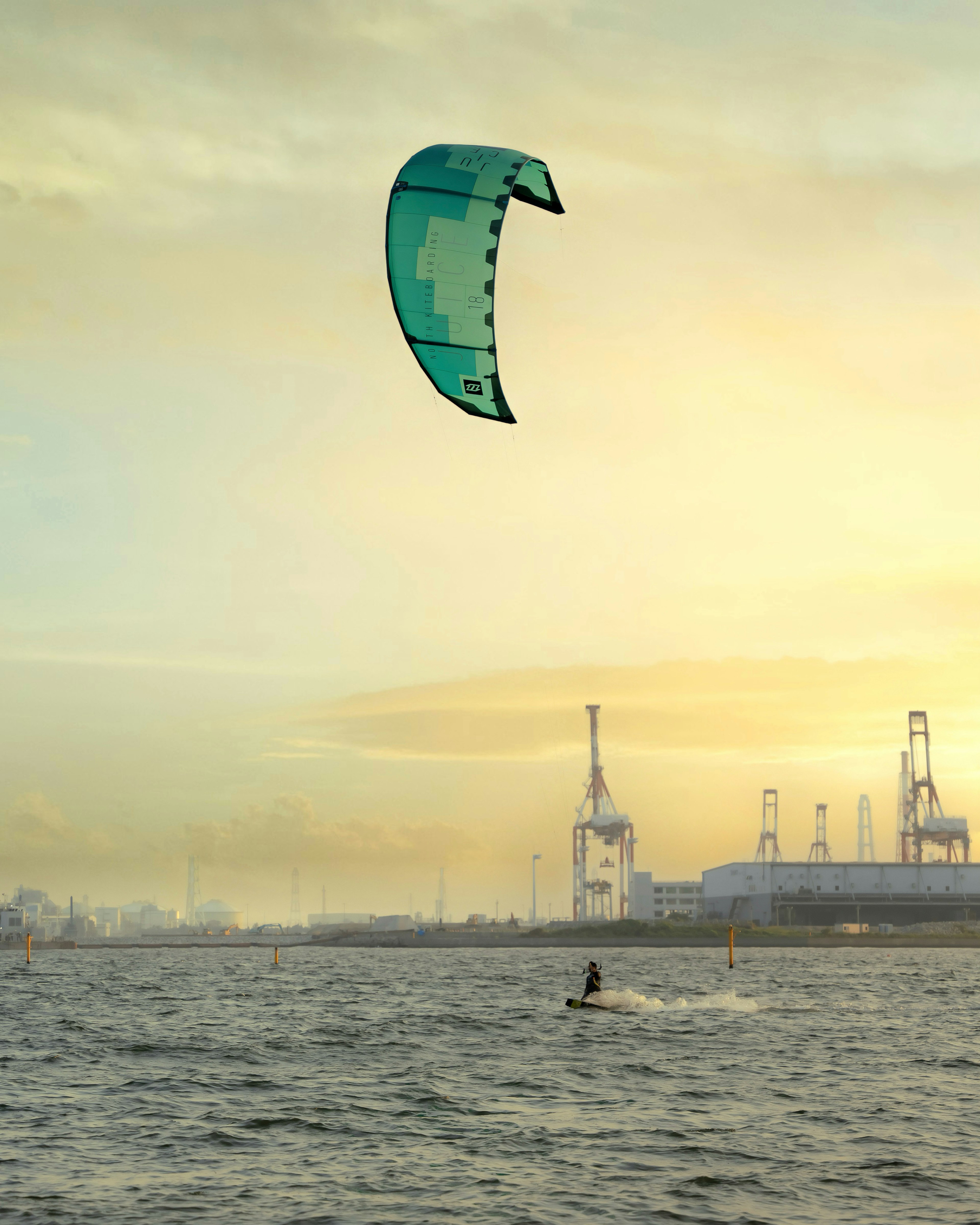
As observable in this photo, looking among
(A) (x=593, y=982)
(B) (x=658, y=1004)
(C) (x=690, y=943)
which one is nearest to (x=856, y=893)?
(C) (x=690, y=943)

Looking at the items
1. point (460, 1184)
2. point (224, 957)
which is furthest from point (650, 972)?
point (224, 957)

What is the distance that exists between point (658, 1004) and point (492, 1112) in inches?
1082

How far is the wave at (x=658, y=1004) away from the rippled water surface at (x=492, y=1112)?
33 centimetres

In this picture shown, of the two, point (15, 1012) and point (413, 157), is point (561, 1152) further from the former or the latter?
point (15, 1012)

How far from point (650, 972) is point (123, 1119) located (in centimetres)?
6390

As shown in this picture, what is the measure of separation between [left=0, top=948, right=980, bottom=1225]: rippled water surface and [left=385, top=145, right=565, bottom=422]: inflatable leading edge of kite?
12.9m

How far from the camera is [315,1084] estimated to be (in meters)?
27.4

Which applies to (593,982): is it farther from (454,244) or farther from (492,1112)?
(454,244)

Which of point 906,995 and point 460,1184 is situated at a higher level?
point 460,1184

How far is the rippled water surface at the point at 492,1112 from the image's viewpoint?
16.8 metres

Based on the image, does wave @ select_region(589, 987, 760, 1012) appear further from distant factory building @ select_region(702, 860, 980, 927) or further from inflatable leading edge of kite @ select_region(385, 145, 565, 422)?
distant factory building @ select_region(702, 860, 980, 927)

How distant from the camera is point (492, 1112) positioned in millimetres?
23797

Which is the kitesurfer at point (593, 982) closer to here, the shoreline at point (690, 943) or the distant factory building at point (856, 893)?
the shoreline at point (690, 943)

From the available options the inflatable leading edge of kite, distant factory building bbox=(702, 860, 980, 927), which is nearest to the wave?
the inflatable leading edge of kite
